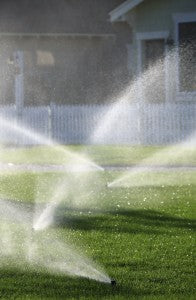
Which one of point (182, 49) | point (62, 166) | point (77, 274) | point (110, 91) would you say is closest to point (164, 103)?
point (182, 49)

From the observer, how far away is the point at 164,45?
26.2 meters

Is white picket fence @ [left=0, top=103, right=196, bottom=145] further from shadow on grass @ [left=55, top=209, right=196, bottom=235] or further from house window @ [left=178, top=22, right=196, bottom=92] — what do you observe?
shadow on grass @ [left=55, top=209, right=196, bottom=235]

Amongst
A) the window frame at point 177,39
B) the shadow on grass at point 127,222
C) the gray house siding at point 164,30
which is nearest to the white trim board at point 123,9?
the gray house siding at point 164,30

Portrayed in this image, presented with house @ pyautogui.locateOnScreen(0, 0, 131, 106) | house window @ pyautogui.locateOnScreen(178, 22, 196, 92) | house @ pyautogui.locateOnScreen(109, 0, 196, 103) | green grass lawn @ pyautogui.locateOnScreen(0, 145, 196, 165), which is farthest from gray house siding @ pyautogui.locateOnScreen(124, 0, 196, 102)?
house @ pyautogui.locateOnScreen(0, 0, 131, 106)

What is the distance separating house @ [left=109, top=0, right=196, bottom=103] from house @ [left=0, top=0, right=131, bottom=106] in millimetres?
3785

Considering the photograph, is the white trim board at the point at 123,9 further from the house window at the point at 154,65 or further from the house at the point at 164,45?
the house window at the point at 154,65

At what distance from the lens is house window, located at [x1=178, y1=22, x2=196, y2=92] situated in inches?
1003

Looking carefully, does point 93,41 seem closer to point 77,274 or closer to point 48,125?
point 48,125

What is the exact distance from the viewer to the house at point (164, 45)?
25484 millimetres

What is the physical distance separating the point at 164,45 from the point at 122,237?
16660 millimetres

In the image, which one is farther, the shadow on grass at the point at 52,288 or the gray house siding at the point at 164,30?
the gray house siding at the point at 164,30

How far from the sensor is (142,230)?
1055 cm

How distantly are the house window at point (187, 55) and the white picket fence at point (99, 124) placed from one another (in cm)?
169

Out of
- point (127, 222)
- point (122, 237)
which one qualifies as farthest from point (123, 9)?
point (122, 237)
